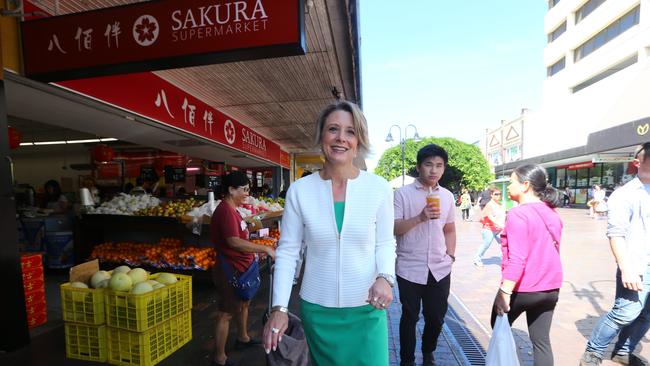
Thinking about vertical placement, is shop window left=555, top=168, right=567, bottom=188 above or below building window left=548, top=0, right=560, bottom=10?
below

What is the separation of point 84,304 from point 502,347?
338 centimetres

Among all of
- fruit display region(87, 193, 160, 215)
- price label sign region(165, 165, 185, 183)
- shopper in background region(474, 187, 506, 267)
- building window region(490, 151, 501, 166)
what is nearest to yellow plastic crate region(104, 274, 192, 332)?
fruit display region(87, 193, 160, 215)

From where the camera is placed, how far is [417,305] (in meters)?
2.90

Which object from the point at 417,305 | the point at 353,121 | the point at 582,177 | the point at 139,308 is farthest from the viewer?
the point at 582,177

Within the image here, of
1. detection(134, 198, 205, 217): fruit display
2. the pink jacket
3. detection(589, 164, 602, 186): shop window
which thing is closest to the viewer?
the pink jacket

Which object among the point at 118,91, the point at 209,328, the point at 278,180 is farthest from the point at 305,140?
the point at 209,328

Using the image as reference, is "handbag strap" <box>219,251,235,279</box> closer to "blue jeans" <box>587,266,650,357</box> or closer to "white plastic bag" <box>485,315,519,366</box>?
"white plastic bag" <box>485,315,519,366</box>

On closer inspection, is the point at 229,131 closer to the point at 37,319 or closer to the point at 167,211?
the point at 167,211

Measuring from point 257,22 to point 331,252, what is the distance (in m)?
1.90

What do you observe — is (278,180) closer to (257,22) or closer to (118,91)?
(118,91)

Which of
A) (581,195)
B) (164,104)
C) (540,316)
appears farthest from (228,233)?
(581,195)

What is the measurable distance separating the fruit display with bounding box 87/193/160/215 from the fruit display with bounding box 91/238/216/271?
0.57 m

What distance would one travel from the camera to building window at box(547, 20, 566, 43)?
29516mm

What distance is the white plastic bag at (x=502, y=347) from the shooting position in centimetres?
228
